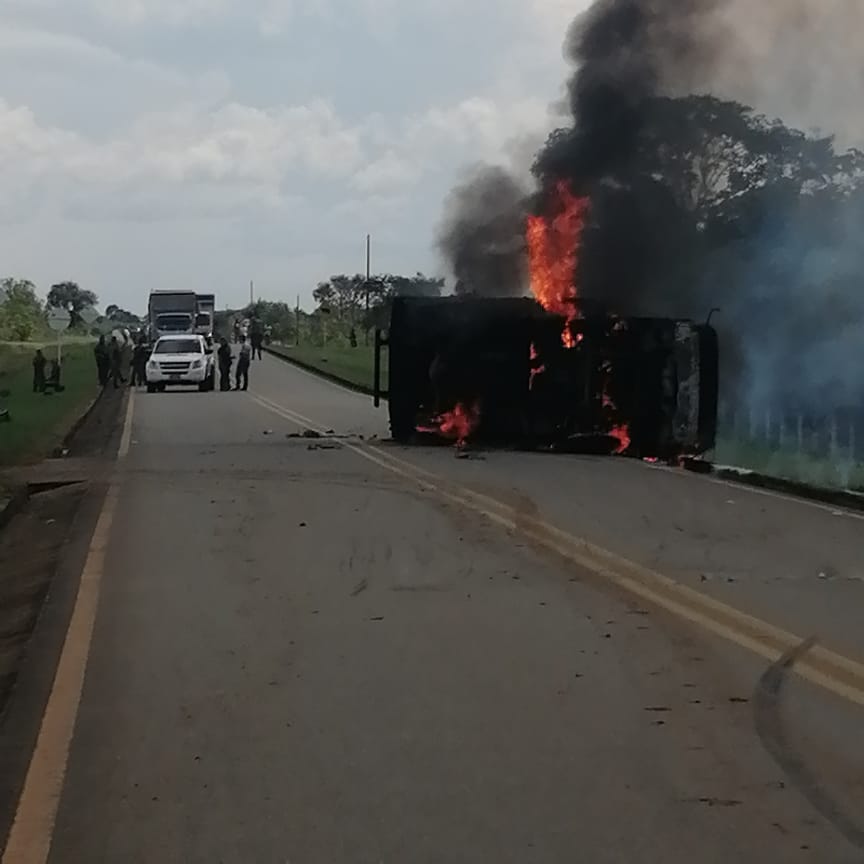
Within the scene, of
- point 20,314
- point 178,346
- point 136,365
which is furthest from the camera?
point 20,314

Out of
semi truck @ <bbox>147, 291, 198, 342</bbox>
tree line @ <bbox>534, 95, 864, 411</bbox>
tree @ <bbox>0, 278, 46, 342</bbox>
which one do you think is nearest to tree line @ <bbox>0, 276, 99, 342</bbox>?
tree @ <bbox>0, 278, 46, 342</bbox>

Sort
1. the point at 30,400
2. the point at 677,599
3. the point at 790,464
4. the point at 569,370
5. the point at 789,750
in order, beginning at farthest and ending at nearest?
the point at 30,400 < the point at 790,464 < the point at 569,370 < the point at 677,599 < the point at 789,750

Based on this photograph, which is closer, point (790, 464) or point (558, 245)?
point (790, 464)

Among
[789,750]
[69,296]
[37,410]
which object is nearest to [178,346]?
[37,410]

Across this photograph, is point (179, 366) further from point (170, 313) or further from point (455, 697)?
point (455, 697)

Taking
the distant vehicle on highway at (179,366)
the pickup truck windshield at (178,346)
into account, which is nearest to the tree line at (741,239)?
the distant vehicle on highway at (179,366)

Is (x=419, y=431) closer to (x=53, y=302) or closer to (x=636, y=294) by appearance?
(x=636, y=294)

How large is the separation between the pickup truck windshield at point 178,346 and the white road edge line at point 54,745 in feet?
117

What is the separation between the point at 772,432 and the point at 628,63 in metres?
6.87

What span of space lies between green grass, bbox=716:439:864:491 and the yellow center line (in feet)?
23.6

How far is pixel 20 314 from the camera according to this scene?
114 metres

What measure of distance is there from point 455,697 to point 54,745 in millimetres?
1745

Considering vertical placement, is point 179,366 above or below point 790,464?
above

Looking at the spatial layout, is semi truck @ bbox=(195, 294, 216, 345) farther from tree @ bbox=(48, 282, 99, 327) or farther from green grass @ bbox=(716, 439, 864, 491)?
tree @ bbox=(48, 282, 99, 327)
